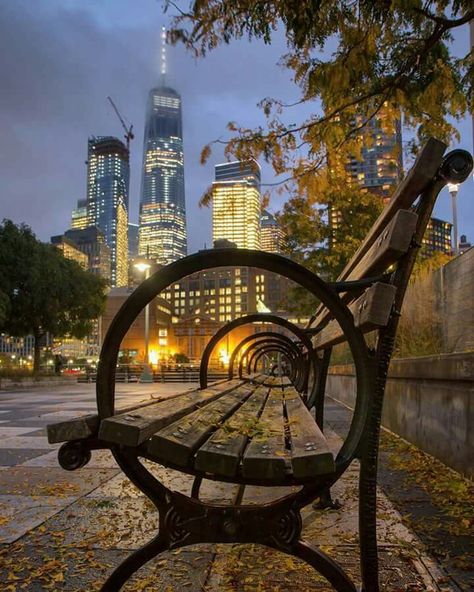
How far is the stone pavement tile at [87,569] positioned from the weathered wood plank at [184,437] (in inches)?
22.7

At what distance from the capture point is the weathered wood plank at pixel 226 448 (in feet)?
4.35

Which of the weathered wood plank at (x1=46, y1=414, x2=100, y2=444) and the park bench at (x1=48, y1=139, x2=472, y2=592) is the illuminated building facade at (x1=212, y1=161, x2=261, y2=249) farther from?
the weathered wood plank at (x1=46, y1=414, x2=100, y2=444)

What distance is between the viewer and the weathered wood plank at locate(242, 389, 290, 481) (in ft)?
4.33

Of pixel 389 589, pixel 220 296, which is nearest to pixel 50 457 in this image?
pixel 389 589

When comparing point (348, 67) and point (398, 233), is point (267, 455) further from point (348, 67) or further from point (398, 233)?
point (348, 67)

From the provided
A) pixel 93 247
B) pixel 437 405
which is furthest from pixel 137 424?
pixel 93 247

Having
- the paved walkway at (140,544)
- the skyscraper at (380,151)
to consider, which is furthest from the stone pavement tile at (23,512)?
the skyscraper at (380,151)

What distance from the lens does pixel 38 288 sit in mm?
26656

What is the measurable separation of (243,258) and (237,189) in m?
5.32

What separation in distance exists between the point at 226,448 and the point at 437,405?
2.89m

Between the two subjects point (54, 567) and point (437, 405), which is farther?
point (437, 405)

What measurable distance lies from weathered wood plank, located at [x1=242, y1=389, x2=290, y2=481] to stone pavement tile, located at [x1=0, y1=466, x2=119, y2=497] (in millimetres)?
1956

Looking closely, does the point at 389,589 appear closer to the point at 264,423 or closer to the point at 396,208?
the point at 264,423

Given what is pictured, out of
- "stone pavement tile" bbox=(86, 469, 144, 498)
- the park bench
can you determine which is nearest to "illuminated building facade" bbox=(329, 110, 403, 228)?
"stone pavement tile" bbox=(86, 469, 144, 498)
